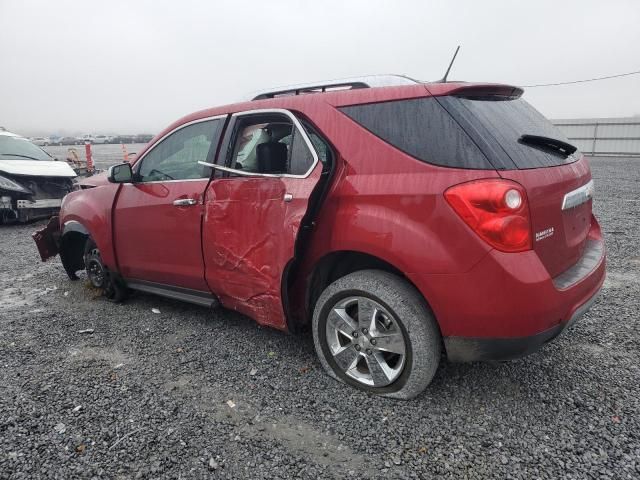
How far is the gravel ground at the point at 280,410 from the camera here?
2.09 meters

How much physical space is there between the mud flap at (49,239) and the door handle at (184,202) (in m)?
2.33

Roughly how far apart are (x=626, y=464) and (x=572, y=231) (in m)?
1.17

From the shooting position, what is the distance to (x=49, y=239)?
4926mm

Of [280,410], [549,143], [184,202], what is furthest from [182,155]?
[549,143]

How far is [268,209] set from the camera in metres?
2.79

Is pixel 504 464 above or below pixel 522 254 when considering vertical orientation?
below

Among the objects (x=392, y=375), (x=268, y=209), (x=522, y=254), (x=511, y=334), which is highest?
(x=268, y=209)

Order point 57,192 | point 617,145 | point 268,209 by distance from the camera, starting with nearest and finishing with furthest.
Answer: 1. point 268,209
2. point 57,192
3. point 617,145

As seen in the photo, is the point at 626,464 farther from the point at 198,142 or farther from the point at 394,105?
the point at 198,142

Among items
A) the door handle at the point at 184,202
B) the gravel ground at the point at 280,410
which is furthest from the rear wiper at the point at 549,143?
the door handle at the point at 184,202

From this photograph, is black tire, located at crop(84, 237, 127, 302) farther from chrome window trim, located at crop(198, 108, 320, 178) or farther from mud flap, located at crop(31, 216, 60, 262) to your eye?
chrome window trim, located at crop(198, 108, 320, 178)

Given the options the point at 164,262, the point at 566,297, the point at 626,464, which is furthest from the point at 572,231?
the point at 164,262

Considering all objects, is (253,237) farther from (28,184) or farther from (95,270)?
(28,184)

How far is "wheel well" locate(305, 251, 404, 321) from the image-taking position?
262 centimetres
